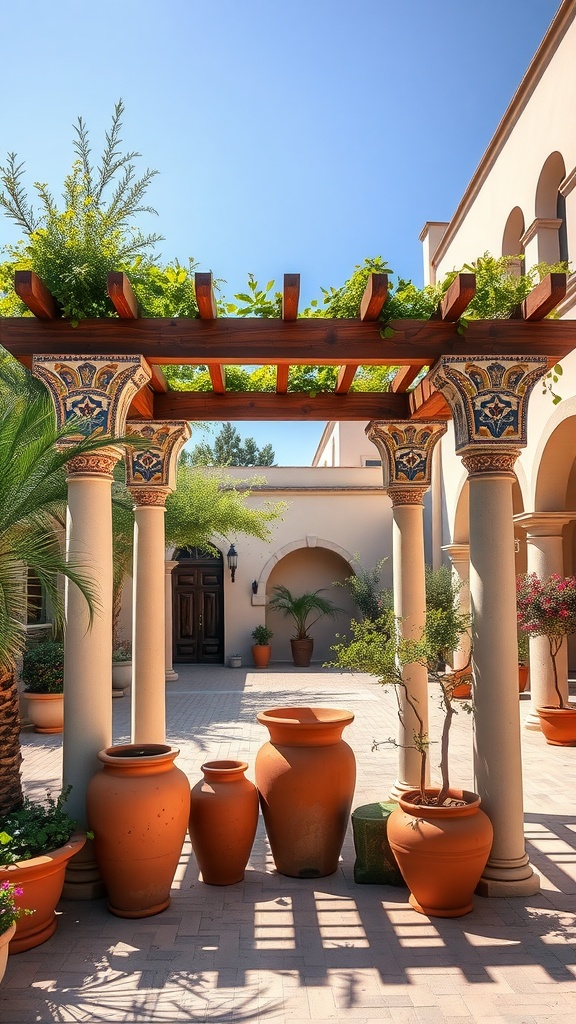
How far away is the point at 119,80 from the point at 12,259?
165 cm

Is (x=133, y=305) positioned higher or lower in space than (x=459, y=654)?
higher

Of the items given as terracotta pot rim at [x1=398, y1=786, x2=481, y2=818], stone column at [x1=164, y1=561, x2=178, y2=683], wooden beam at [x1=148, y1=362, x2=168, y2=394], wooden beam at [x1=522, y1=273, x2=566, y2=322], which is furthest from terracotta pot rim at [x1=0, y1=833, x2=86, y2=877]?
stone column at [x1=164, y1=561, x2=178, y2=683]

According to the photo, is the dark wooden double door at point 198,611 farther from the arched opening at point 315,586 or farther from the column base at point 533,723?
the column base at point 533,723

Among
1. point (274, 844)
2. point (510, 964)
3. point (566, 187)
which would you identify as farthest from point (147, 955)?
point (566, 187)

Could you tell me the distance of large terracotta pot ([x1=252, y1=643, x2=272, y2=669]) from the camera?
1827 cm

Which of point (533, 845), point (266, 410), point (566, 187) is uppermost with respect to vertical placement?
point (566, 187)

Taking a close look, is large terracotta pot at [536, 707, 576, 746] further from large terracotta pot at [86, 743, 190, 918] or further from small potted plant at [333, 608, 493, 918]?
large terracotta pot at [86, 743, 190, 918]

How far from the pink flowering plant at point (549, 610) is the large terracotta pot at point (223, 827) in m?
5.45

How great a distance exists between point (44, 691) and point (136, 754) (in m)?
6.78

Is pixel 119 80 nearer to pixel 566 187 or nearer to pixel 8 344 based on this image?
A: pixel 8 344

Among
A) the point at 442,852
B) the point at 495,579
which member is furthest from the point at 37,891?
the point at 495,579

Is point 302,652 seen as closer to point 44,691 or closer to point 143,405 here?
point 44,691

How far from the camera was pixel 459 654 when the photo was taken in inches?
547

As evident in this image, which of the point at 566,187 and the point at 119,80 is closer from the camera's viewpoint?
the point at 119,80
